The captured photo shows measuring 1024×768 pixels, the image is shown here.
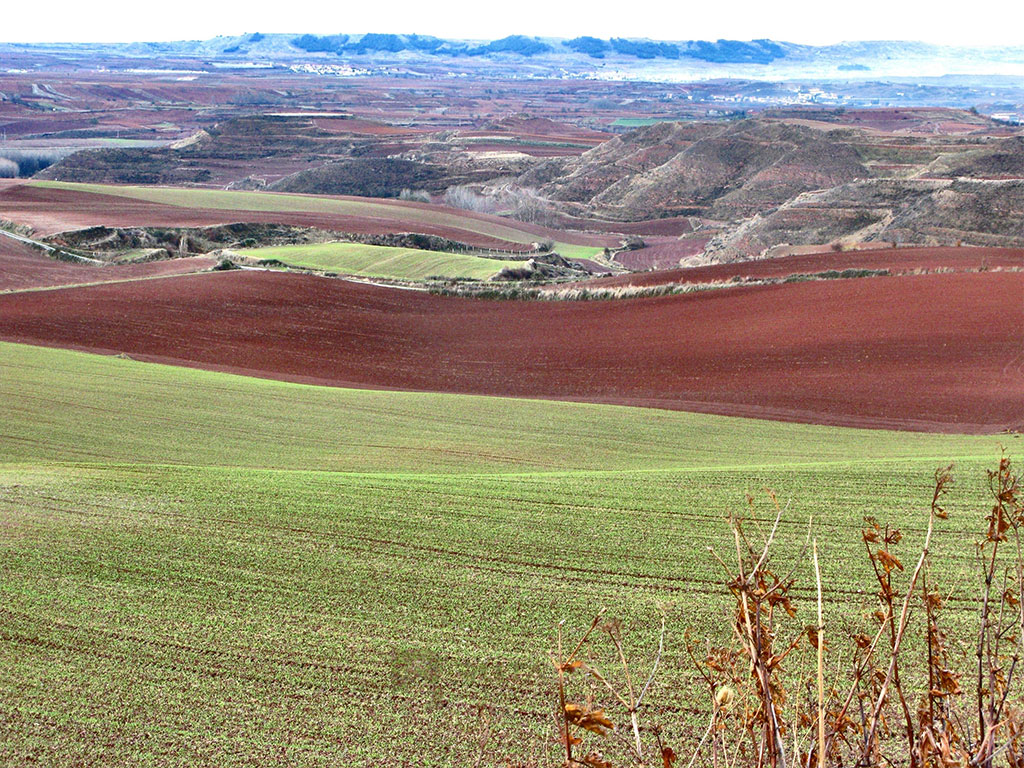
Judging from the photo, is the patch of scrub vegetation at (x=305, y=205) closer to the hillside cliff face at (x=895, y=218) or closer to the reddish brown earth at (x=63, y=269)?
the hillside cliff face at (x=895, y=218)

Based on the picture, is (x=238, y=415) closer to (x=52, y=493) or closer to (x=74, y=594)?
(x=52, y=493)

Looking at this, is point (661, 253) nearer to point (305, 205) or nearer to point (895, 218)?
point (895, 218)

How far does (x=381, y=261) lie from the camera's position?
61.2m

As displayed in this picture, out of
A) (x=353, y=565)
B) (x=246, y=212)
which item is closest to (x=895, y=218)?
(x=246, y=212)

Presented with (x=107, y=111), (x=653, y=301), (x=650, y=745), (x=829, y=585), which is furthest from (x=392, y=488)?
(x=107, y=111)

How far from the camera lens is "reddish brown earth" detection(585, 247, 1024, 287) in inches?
1794

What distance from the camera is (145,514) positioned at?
15.4 m

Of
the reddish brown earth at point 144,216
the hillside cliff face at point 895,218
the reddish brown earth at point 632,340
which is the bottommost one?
the reddish brown earth at point 632,340

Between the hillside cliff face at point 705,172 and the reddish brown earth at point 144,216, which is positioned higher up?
the hillside cliff face at point 705,172

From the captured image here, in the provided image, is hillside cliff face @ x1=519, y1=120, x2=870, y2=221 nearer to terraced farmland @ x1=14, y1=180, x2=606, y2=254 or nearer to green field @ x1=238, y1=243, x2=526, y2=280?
terraced farmland @ x1=14, y1=180, x2=606, y2=254

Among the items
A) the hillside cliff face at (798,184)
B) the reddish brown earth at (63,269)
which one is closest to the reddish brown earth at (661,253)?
the hillside cliff face at (798,184)

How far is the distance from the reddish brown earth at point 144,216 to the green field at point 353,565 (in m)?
52.0

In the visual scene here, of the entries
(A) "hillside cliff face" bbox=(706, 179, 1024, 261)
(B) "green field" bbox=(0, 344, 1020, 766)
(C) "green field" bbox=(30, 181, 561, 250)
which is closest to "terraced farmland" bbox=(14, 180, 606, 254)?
(C) "green field" bbox=(30, 181, 561, 250)

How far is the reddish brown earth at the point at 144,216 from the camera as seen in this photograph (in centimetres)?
7194
